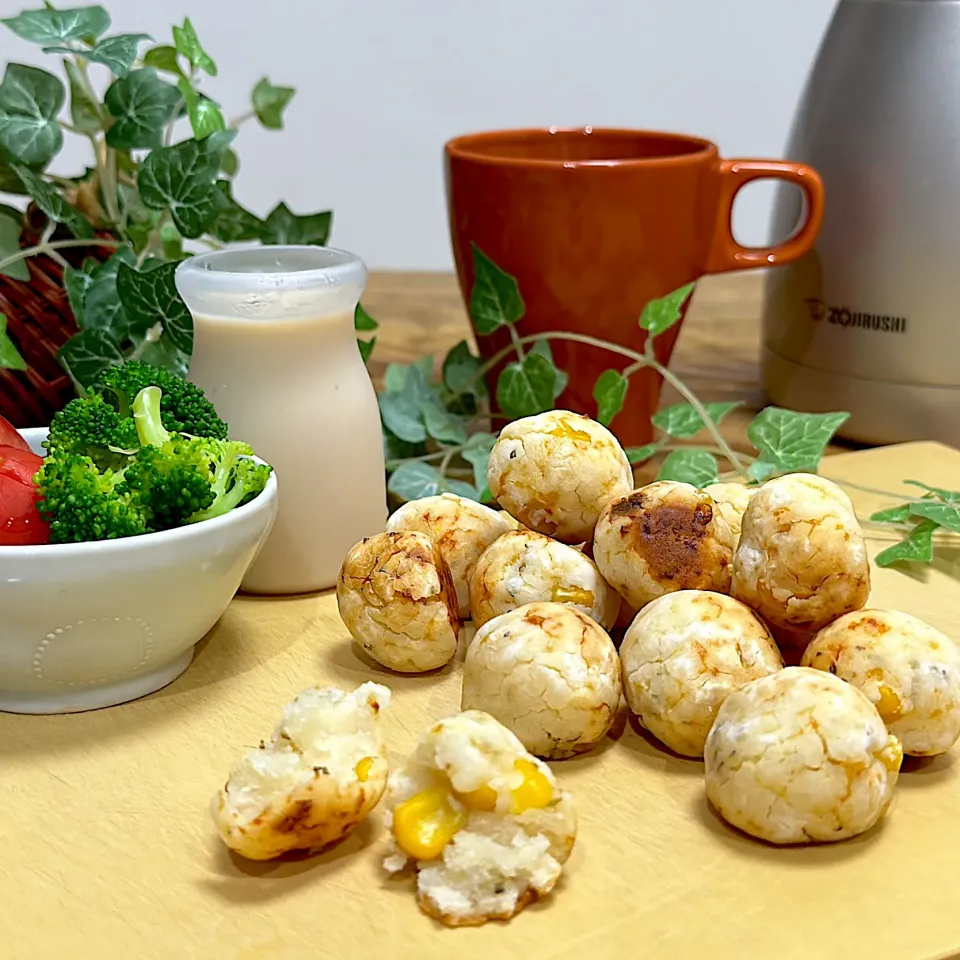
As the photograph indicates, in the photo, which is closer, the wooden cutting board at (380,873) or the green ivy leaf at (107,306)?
the wooden cutting board at (380,873)

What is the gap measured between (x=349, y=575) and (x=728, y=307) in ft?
3.10

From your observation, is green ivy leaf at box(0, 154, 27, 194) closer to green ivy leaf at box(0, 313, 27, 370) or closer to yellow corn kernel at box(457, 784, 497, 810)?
green ivy leaf at box(0, 313, 27, 370)

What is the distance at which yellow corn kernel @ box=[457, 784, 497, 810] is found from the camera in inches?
22.9

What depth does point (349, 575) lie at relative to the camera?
78 cm

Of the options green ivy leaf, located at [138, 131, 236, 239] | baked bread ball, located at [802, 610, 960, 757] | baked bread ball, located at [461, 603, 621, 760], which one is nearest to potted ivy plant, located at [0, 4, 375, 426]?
green ivy leaf, located at [138, 131, 236, 239]

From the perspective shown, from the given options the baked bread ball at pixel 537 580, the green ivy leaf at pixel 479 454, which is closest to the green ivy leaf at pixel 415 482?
the green ivy leaf at pixel 479 454

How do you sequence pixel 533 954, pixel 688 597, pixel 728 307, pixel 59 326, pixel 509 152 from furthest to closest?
pixel 728 307
pixel 509 152
pixel 59 326
pixel 688 597
pixel 533 954

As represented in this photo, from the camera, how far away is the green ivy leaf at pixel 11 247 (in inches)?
39.9

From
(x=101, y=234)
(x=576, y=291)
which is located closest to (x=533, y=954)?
(x=576, y=291)

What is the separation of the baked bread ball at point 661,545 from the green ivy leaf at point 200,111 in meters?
0.48

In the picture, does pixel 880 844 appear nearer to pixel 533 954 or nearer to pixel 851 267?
pixel 533 954

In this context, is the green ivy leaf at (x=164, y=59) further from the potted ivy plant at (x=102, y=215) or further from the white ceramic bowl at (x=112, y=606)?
the white ceramic bowl at (x=112, y=606)

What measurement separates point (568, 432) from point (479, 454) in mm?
256

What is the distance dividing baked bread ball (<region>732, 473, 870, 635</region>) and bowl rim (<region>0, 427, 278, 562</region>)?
28 centimetres
